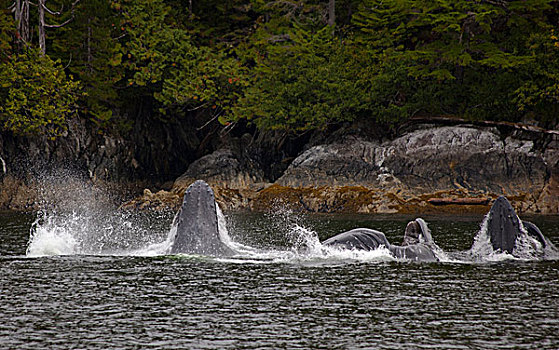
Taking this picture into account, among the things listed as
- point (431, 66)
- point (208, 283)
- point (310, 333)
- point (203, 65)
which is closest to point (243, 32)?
point (203, 65)

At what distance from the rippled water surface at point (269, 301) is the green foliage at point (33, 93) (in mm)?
22748

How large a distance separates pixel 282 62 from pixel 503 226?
2967cm

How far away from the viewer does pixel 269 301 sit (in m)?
12.5

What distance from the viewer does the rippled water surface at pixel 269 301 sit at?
394 inches

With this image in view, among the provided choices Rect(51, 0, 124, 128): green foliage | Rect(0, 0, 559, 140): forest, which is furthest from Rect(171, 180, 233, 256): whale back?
Rect(51, 0, 124, 128): green foliage

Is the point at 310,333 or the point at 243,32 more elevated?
the point at 243,32

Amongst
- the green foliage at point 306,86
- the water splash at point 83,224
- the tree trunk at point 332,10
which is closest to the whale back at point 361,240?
the water splash at point 83,224

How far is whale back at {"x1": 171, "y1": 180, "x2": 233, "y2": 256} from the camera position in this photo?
17.5 m

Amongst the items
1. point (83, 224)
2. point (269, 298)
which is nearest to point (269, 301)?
point (269, 298)

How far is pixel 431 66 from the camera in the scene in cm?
4184

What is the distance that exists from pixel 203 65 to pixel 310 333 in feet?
124

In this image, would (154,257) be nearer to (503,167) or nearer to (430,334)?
(430,334)

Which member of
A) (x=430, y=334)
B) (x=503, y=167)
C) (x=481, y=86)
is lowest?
(x=430, y=334)

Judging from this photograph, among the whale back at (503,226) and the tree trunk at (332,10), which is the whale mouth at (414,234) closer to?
the whale back at (503,226)
